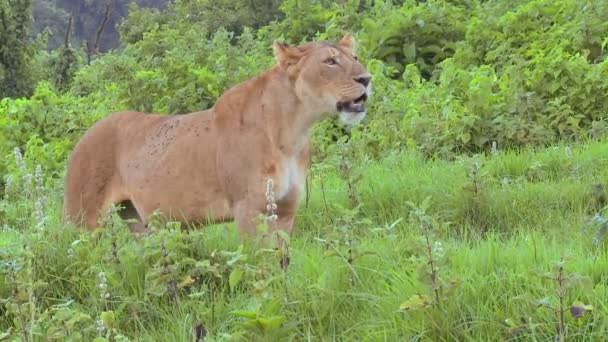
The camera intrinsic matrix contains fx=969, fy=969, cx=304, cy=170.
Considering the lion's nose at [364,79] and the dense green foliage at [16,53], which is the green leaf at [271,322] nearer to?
the lion's nose at [364,79]

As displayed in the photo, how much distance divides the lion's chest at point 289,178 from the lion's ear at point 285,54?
0.49 meters

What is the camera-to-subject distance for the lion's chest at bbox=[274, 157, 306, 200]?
4.72 m

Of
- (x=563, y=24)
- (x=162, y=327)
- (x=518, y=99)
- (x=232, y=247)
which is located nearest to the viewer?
(x=162, y=327)

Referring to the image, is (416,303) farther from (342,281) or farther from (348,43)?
(348,43)

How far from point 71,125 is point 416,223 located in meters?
6.59

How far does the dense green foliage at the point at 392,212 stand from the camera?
334 centimetres

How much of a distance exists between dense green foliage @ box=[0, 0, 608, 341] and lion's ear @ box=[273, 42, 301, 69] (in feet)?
2.71

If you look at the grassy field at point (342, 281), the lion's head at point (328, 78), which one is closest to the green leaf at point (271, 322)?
the grassy field at point (342, 281)

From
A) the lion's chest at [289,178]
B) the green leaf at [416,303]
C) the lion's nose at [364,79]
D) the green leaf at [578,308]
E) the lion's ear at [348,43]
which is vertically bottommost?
the lion's chest at [289,178]

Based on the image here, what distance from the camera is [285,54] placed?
4.91m

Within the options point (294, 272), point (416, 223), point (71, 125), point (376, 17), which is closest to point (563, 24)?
point (376, 17)

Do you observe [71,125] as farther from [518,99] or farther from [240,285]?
[240,285]

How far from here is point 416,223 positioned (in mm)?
4691

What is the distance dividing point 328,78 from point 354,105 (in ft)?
0.64
